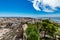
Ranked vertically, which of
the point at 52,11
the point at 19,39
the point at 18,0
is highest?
the point at 18,0

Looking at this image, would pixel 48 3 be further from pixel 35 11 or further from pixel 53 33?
pixel 53 33

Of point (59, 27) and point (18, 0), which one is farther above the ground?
point (18, 0)

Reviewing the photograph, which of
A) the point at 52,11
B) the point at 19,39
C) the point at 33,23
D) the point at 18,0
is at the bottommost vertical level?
the point at 19,39

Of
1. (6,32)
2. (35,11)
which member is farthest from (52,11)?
(6,32)

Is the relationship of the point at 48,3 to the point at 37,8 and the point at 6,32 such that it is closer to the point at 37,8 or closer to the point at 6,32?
the point at 37,8

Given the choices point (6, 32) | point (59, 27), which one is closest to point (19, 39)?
point (6, 32)

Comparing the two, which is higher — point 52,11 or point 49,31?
point 52,11

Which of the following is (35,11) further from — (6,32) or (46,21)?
(6,32)

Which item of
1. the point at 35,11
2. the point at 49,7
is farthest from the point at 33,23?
the point at 49,7
